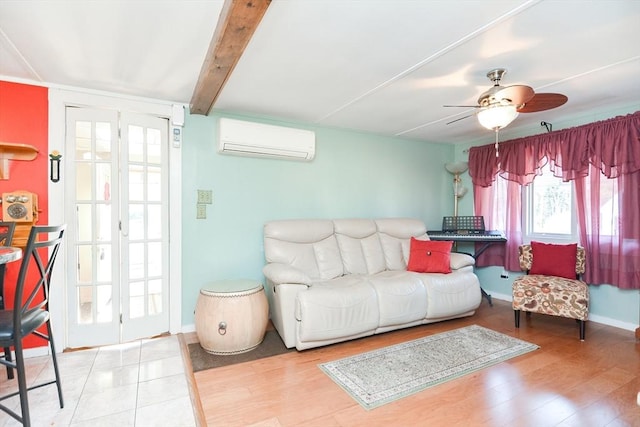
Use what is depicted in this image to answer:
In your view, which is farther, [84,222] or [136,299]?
[136,299]

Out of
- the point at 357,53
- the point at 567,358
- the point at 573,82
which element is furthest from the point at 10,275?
the point at 573,82

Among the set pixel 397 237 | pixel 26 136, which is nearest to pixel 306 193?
pixel 397 237

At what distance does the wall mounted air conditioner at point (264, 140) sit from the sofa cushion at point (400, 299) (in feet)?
4.93

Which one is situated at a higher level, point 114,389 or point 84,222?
point 84,222

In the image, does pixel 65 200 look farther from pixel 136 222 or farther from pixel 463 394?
pixel 463 394

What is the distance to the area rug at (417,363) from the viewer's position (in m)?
1.91

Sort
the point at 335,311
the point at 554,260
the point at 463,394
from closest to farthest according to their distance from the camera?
the point at 463,394 < the point at 335,311 < the point at 554,260

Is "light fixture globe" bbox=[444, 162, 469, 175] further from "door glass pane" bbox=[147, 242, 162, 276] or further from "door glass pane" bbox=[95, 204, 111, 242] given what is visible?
"door glass pane" bbox=[95, 204, 111, 242]

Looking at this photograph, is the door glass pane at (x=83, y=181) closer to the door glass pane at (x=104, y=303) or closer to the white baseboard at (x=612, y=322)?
the door glass pane at (x=104, y=303)

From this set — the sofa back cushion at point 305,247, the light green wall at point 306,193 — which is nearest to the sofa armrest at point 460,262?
the light green wall at point 306,193

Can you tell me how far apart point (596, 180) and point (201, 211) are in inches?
151

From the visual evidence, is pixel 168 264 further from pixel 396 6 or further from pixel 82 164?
pixel 396 6

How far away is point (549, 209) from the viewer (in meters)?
3.52

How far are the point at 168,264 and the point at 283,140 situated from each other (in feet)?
5.28
